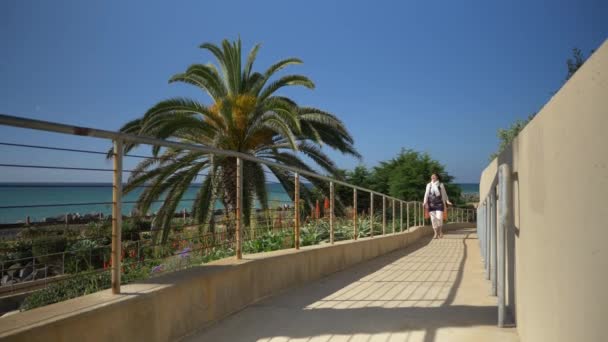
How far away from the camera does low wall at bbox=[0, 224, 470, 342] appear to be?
2.62 metres

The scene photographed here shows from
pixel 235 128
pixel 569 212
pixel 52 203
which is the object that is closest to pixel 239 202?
pixel 52 203

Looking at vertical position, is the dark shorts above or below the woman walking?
below

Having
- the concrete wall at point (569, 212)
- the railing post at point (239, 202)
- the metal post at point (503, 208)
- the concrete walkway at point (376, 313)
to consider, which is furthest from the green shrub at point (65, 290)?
the concrete wall at point (569, 212)

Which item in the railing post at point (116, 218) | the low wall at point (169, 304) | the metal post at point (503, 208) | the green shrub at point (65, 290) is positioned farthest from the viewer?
the green shrub at point (65, 290)

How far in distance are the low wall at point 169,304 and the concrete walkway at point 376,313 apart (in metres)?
0.16

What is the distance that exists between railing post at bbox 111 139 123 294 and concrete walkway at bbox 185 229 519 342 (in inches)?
35.8

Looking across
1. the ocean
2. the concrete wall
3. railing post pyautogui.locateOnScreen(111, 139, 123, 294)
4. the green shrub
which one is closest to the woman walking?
the ocean

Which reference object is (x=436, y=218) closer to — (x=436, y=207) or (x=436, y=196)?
(x=436, y=207)

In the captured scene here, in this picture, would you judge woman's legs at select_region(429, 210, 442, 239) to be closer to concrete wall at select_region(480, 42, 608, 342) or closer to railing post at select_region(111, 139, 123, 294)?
concrete wall at select_region(480, 42, 608, 342)

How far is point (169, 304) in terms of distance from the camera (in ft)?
11.8

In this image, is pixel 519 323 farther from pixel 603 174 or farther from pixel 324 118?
pixel 324 118

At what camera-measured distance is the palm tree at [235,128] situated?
36.7 feet

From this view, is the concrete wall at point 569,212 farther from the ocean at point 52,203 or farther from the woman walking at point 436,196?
the woman walking at point 436,196

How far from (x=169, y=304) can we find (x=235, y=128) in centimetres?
907
